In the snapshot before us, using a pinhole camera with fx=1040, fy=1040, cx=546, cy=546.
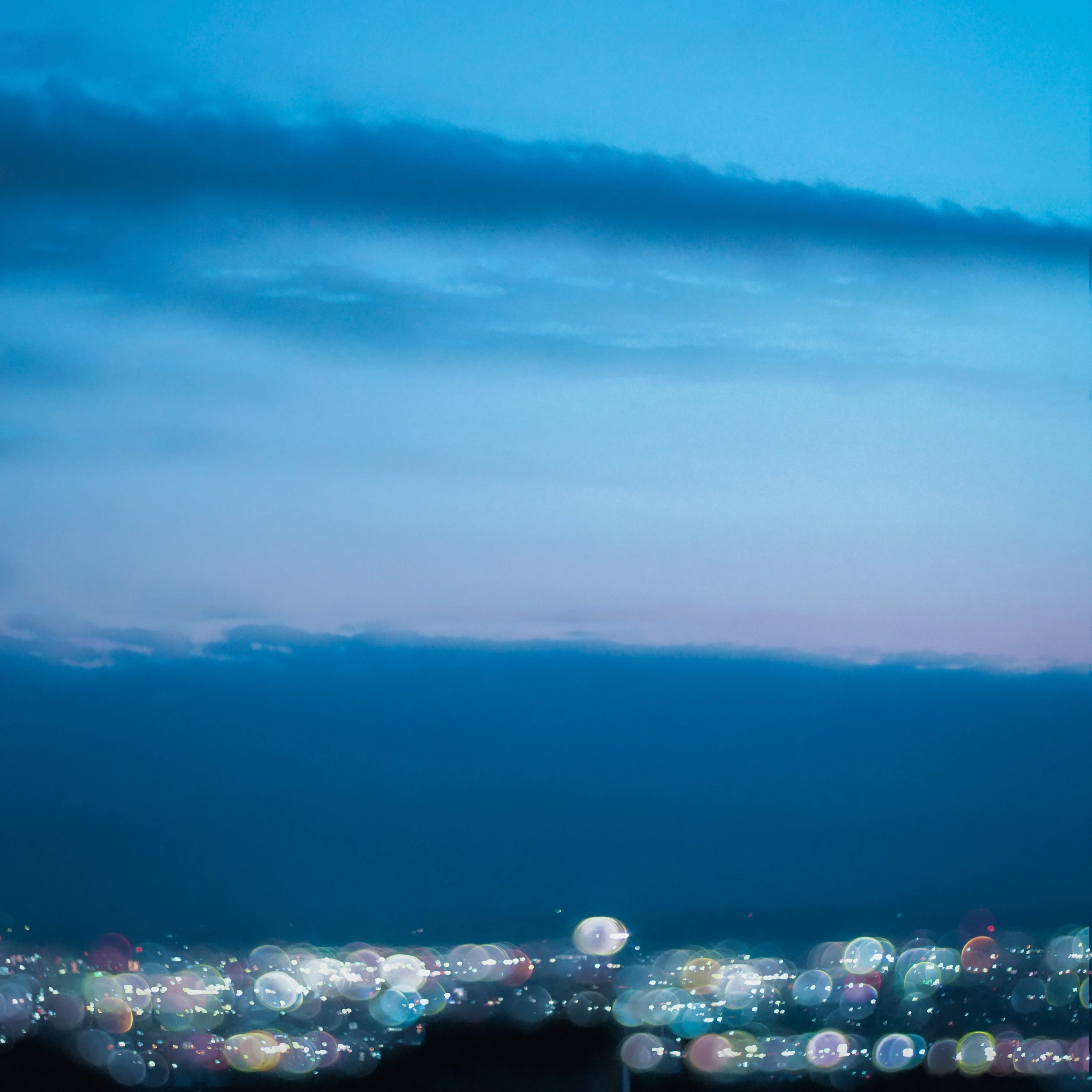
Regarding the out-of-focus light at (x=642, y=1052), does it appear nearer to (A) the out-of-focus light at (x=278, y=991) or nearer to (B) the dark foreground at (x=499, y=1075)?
(B) the dark foreground at (x=499, y=1075)

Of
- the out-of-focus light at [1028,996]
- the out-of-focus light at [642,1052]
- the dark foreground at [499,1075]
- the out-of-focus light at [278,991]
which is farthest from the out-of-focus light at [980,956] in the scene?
the out-of-focus light at [278,991]

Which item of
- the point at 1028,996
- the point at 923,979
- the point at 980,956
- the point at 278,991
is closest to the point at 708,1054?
the point at 923,979

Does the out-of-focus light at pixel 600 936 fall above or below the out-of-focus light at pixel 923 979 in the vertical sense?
above

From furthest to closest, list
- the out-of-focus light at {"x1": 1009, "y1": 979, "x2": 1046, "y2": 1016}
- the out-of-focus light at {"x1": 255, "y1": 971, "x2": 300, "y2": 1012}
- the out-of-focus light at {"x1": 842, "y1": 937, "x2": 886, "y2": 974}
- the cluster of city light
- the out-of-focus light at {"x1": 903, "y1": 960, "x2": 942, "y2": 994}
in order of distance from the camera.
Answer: the out-of-focus light at {"x1": 842, "y1": 937, "x2": 886, "y2": 974} → the out-of-focus light at {"x1": 903, "y1": 960, "x2": 942, "y2": 994} → the out-of-focus light at {"x1": 255, "y1": 971, "x2": 300, "y2": 1012} → the out-of-focus light at {"x1": 1009, "y1": 979, "x2": 1046, "y2": 1016} → the cluster of city light

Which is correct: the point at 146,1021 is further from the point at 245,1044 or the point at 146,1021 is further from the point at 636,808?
the point at 636,808

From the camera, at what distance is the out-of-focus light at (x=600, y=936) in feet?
13.6

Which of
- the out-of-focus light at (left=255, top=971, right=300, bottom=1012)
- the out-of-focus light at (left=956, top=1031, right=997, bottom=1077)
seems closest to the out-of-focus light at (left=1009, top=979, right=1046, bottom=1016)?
the out-of-focus light at (left=956, top=1031, right=997, bottom=1077)

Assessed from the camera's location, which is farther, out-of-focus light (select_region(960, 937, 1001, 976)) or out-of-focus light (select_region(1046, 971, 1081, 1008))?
out-of-focus light (select_region(960, 937, 1001, 976))

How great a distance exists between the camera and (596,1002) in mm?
3686

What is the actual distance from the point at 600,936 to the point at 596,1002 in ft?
1.92

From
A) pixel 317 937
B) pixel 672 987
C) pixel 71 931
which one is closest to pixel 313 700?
pixel 317 937

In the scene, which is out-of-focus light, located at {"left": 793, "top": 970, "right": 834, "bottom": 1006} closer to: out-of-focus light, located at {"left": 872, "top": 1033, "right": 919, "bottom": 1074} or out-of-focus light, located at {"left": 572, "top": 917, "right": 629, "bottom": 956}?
out-of-focus light, located at {"left": 872, "top": 1033, "right": 919, "bottom": 1074}

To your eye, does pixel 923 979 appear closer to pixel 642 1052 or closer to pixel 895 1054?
pixel 895 1054

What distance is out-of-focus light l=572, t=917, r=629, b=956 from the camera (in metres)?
4.14
